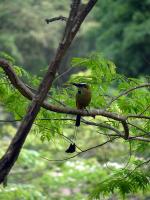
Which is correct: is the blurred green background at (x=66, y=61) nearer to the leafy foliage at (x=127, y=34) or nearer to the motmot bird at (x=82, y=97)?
the leafy foliage at (x=127, y=34)

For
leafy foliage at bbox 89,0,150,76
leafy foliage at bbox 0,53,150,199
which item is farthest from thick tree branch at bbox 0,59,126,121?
leafy foliage at bbox 89,0,150,76

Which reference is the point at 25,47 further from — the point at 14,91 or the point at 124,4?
the point at 14,91

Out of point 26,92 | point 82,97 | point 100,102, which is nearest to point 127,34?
point 100,102

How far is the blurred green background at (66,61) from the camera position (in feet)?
29.9

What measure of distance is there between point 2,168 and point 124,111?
1538 millimetres

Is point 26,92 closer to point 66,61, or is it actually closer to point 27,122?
point 27,122

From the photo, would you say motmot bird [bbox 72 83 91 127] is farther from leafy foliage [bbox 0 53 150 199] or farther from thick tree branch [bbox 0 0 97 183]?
thick tree branch [bbox 0 0 97 183]

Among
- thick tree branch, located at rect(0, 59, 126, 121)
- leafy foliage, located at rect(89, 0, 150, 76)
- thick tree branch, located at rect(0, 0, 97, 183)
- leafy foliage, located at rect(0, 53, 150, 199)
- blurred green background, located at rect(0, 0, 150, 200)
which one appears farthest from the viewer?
leafy foliage, located at rect(89, 0, 150, 76)

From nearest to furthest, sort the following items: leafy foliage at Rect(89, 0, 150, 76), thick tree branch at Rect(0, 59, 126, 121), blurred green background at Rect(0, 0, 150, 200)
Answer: thick tree branch at Rect(0, 59, 126, 121)
blurred green background at Rect(0, 0, 150, 200)
leafy foliage at Rect(89, 0, 150, 76)

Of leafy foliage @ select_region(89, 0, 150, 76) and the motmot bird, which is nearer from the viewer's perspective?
the motmot bird

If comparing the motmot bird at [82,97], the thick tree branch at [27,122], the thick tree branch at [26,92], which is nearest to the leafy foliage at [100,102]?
the motmot bird at [82,97]

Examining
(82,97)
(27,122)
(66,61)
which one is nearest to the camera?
(27,122)

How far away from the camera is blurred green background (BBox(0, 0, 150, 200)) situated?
9125 millimetres

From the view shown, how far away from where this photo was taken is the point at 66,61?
77.5 ft
